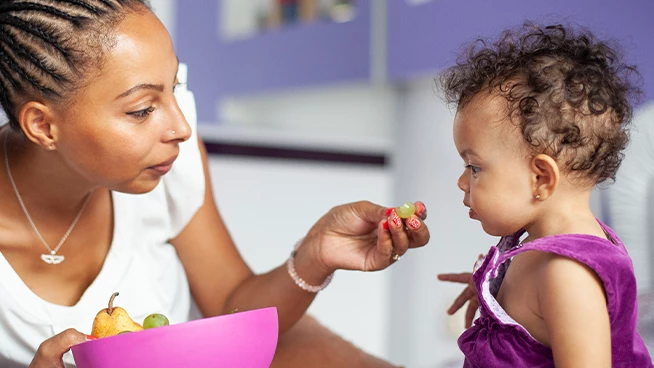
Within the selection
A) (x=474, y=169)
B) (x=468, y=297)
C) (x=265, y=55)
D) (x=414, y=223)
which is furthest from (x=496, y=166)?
(x=265, y=55)

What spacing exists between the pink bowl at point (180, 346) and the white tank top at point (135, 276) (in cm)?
37

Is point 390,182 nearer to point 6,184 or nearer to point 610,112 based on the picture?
point 6,184

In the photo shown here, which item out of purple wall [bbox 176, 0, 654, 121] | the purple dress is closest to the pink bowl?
the purple dress

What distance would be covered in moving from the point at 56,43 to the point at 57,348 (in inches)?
16.6

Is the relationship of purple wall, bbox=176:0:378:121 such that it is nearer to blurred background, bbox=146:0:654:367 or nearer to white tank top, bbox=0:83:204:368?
blurred background, bbox=146:0:654:367

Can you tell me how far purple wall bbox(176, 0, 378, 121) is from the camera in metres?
2.80

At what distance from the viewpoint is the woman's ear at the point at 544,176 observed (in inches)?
36.4

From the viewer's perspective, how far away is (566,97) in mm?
925

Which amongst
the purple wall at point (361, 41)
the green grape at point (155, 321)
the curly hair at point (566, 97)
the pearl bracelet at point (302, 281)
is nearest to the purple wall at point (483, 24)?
the purple wall at point (361, 41)

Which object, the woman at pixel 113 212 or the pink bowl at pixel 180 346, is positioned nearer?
the pink bowl at pixel 180 346

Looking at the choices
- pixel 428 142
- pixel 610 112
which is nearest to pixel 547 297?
pixel 610 112

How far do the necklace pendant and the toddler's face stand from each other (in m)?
0.68

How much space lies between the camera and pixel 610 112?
0.94m

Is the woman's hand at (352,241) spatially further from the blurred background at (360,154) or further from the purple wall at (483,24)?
the blurred background at (360,154)
